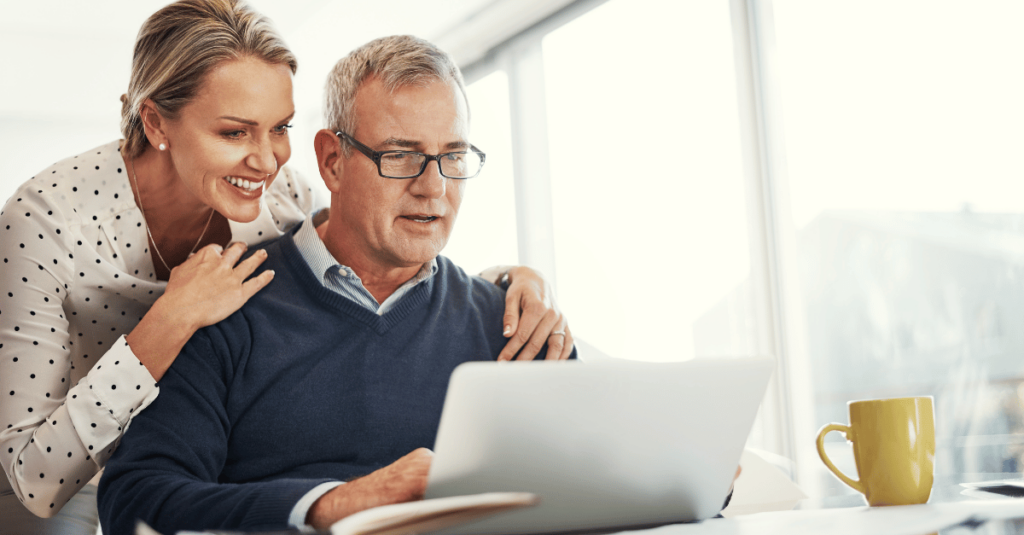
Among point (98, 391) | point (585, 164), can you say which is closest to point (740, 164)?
point (585, 164)

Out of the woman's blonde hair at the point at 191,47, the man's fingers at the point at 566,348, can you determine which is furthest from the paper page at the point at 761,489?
the woman's blonde hair at the point at 191,47

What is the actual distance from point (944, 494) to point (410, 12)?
11.0ft

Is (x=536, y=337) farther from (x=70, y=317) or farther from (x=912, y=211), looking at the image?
(x=912, y=211)

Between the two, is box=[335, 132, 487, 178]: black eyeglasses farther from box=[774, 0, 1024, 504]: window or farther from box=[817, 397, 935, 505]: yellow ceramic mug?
box=[774, 0, 1024, 504]: window

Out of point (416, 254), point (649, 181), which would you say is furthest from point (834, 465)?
point (649, 181)

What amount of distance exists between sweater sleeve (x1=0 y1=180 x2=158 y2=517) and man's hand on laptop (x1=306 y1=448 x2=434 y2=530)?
44cm

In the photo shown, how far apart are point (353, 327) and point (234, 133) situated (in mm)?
382

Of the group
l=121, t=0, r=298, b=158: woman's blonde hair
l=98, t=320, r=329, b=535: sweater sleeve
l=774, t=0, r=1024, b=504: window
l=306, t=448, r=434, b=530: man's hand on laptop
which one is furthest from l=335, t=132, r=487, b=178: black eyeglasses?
l=774, t=0, r=1024, b=504: window

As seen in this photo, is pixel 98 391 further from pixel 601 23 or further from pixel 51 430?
pixel 601 23

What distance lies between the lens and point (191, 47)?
1256 mm

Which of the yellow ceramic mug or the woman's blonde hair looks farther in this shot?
the woman's blonde hair

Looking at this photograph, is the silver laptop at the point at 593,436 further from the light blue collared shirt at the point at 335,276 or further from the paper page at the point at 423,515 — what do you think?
the light blue collared shirt at the point at 335,276

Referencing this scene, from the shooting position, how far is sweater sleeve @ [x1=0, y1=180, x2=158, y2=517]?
1.08 m

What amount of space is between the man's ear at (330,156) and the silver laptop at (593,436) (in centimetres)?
80
